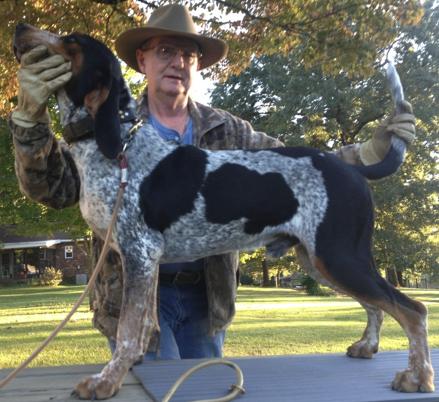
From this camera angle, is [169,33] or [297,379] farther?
[169,33]

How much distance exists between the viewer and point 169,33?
3.70 metres

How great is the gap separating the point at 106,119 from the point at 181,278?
1.64 metres

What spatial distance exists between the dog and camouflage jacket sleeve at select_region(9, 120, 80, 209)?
0.22 m

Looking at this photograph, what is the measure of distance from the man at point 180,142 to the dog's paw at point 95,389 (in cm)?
109

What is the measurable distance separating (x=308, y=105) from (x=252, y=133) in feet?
72.9

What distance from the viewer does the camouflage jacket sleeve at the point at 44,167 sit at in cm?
303

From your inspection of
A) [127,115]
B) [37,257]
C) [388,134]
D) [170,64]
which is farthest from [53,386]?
[37,257]

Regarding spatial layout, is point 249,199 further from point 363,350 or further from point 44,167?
point 363,350

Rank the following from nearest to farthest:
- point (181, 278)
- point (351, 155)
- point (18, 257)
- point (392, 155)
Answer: point (392, 155) → point (351, 155) → point (181, 278) → point (18, 257)

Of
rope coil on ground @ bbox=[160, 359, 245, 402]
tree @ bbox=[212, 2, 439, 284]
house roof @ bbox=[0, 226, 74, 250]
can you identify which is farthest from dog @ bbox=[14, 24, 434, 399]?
house roof @ bbox=[0, 226, 74, 250]

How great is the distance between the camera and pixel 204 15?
22.6ft

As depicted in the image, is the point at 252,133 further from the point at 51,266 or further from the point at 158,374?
the point at 51,266

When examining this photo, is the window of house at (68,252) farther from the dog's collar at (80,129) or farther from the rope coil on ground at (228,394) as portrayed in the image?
the dog's collar at (80,129)

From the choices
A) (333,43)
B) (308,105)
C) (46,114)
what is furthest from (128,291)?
(308,105)
